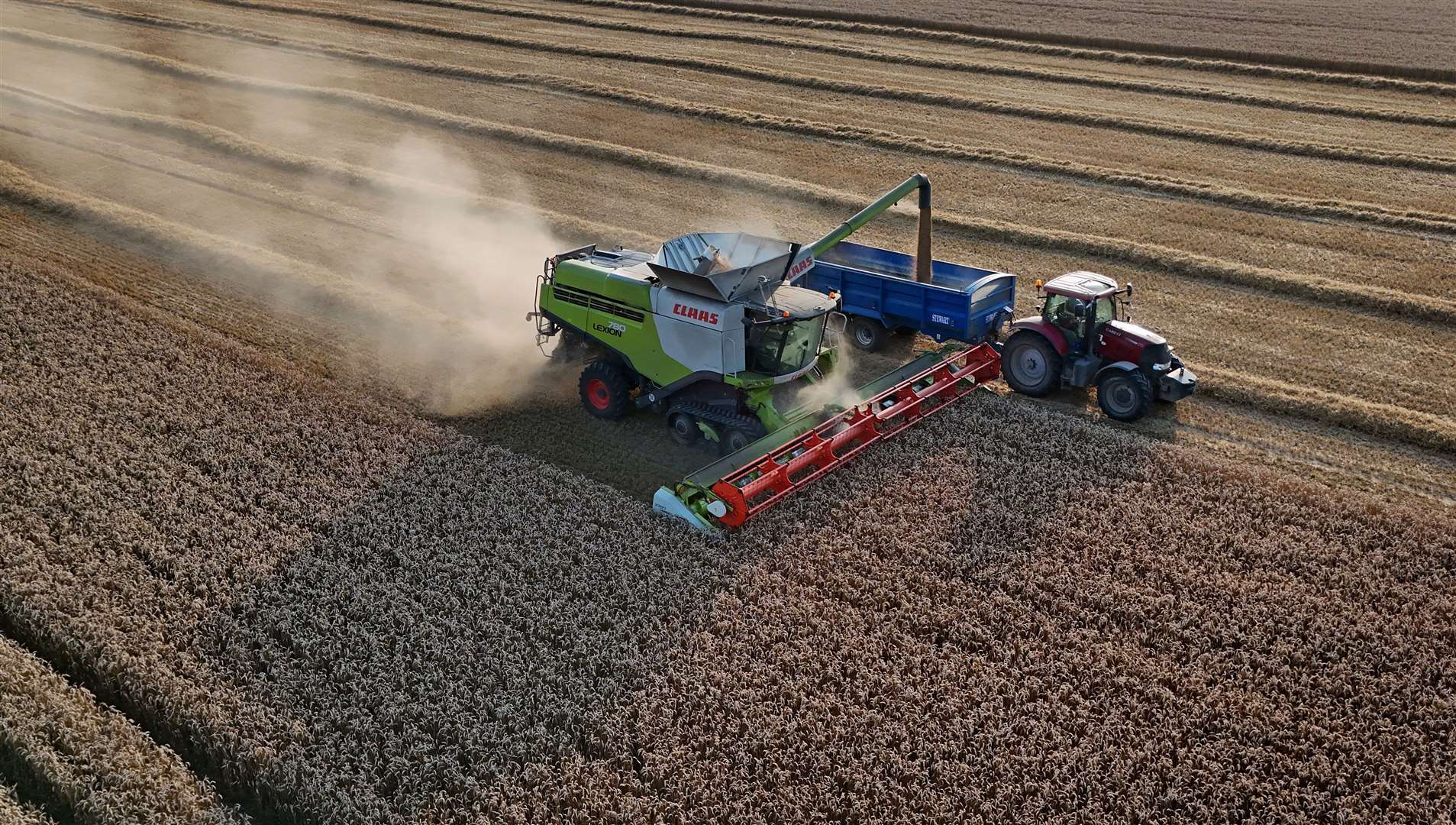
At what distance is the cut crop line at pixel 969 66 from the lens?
27.7 m

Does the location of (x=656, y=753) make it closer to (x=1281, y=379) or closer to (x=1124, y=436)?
(x=1124, y=436)

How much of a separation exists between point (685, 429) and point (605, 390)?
1.21m

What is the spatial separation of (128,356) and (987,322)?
12.3m

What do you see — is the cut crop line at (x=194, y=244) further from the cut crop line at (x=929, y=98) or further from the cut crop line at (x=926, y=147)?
the cut crop line at (x=929, y=98)

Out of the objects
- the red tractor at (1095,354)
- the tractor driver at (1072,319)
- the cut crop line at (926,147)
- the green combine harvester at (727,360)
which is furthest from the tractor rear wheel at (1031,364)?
the cut crop line at (926,147)

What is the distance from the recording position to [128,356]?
15781 mm

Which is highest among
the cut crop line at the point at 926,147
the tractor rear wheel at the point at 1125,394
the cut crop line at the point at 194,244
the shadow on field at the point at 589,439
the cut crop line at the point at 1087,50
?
the cut crop line at the point at 1087,50

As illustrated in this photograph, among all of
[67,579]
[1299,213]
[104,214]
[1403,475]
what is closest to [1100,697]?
[1403,475]

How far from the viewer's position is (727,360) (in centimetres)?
1324

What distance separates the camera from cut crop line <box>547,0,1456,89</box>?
30.2 meters

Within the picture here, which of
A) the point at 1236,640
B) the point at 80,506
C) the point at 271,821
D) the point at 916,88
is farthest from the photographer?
the point at 916,88

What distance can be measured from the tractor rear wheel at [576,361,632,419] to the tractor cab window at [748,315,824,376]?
73.8 inches

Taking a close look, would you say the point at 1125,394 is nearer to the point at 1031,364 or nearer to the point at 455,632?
the point at 1031,364

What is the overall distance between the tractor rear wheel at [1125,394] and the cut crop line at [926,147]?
9764mm
